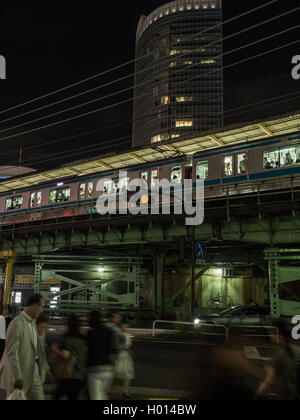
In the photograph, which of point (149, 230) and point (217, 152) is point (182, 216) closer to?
point (149, 230)

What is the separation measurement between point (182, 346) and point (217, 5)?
150642 mm

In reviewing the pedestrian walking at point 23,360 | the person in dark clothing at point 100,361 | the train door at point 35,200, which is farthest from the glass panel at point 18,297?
the pedestrian walking at point 23,360

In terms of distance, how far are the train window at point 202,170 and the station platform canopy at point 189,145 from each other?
4.19 feet

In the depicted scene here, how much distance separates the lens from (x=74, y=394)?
17.3 feet

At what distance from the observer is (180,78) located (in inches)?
5113

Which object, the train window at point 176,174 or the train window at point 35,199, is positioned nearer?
the train window at point 176,174

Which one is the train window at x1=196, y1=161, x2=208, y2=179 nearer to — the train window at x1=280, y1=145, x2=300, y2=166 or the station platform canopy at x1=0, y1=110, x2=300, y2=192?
the station platform canopy at x1=0, y1=110, x2=300, y2=192

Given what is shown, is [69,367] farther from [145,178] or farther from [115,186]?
[115,186]

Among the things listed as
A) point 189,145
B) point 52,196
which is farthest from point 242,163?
point 52,196

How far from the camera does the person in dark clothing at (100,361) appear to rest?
5.28 m

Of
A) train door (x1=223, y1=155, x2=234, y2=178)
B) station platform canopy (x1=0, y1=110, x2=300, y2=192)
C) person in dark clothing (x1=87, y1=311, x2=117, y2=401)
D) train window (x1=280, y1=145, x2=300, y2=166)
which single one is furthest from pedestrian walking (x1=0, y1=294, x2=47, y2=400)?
station platform canopy (x1=0, y1=110, x2=300, y2=192)

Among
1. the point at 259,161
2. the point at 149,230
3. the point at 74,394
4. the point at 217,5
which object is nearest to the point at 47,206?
the point at 149,230

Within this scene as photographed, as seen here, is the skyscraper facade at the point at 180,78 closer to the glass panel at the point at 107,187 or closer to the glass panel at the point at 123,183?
the glass panel at the point at 107,187

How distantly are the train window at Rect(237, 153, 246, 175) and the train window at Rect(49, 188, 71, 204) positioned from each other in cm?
1352
